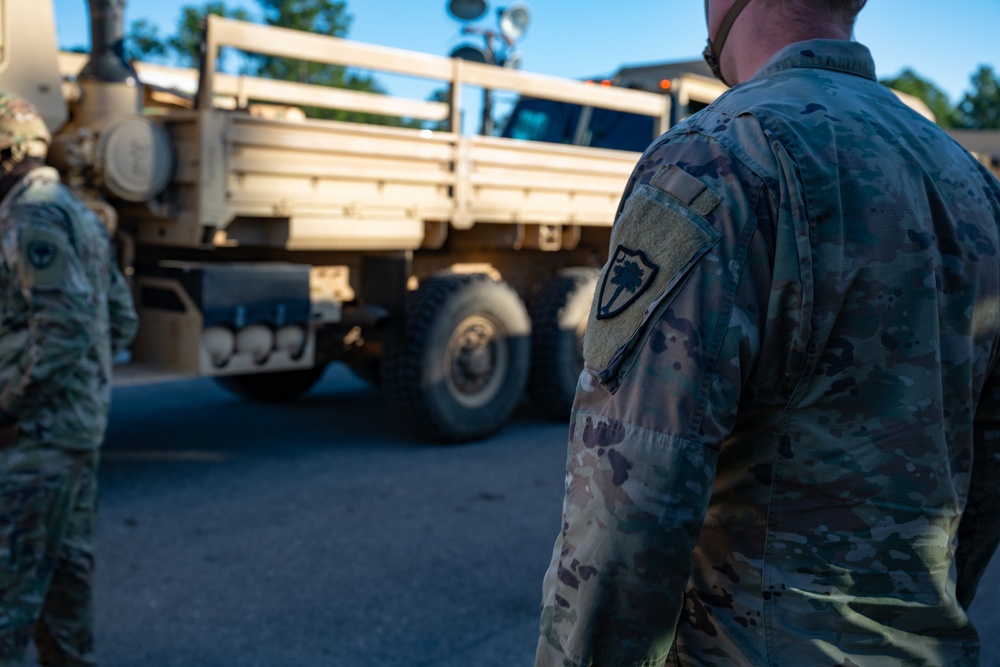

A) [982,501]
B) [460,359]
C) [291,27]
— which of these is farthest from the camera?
[291,27]

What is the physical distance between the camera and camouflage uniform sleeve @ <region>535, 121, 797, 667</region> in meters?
1.16

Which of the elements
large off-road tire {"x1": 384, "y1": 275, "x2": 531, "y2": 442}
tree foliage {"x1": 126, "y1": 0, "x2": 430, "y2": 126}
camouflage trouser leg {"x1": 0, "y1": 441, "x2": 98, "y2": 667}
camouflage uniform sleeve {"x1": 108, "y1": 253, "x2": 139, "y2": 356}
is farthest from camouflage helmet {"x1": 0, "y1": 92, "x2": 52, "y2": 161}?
tree foliage {"x1": 126, "y1": 0, "x2": 430, "y2": 126}

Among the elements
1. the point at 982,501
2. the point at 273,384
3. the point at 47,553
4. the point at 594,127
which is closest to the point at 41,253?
the point at 47,553

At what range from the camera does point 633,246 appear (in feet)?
4.03

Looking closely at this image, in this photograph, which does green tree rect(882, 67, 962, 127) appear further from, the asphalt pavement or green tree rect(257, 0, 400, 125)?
the asphalt pavement

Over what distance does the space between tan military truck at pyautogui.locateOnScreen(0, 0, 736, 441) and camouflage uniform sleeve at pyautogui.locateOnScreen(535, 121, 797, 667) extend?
167 inches

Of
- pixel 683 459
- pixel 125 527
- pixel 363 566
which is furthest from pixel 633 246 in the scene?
pixel 125 527

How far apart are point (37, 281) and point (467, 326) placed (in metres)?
3.79

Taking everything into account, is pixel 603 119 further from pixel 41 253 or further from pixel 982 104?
pixel 982 104

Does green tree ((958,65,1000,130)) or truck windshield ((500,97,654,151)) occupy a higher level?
green tree ((958,65,1000,130))

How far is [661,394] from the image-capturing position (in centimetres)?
116

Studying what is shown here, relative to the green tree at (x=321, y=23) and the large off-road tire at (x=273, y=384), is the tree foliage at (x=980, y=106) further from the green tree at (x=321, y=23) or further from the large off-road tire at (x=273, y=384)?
the large off-road tire at (x=273, y=384)

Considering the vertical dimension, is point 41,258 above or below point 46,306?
above

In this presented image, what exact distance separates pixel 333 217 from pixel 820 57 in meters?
4.51
